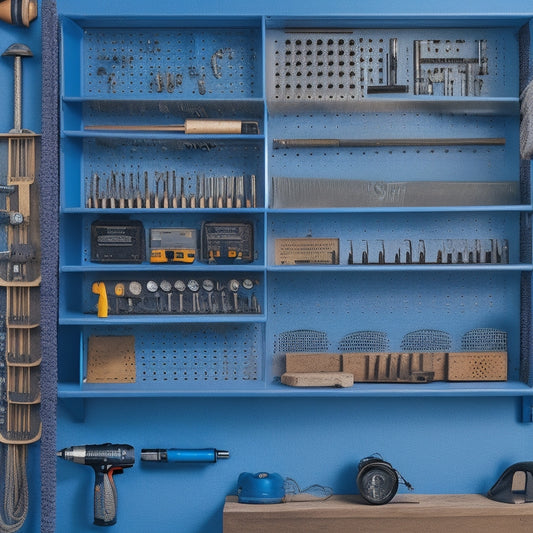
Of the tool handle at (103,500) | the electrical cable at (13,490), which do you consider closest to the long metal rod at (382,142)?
the tool handle at (103,500)

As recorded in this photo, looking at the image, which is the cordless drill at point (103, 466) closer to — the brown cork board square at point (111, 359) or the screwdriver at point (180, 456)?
the screwdriver at point (180, 456)

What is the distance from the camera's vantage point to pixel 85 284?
3162 millimetres

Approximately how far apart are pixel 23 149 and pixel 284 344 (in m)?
1.50

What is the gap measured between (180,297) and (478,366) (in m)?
1.39

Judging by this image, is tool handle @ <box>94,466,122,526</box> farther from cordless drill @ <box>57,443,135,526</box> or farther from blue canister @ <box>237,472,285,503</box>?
blue canister @ <box>237,472,285,503</box>

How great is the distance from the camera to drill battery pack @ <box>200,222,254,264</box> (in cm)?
302

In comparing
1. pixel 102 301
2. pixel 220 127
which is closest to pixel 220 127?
pixel 220 127

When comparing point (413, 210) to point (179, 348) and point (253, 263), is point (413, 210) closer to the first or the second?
point (253, 263)

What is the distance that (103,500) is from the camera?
302 cm

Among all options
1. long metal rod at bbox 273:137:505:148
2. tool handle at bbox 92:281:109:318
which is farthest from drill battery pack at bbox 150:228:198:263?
long metal rod at bbox 273:137:505:148

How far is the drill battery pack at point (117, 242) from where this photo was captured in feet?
10.00

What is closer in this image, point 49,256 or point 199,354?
point 49,256

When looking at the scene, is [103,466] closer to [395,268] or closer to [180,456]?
[180,456]

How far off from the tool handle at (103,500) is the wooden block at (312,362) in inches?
37.6
